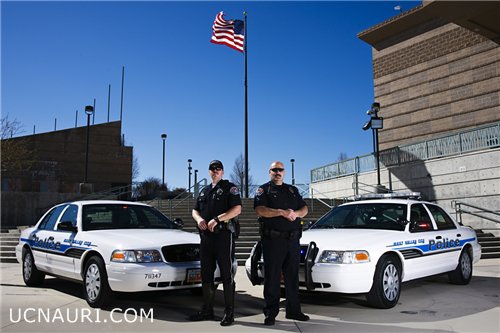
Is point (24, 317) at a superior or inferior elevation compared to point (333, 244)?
inferior

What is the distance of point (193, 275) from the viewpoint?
19.2 ft

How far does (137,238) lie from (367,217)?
3.68 metres

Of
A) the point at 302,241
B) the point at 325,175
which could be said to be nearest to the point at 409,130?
the point at 325,175

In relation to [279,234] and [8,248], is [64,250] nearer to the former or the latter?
[279,234]

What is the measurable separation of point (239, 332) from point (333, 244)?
71.4 inches

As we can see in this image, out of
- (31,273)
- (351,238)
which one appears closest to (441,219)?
(351,238)

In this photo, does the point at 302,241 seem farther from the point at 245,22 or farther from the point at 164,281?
the point at 245,22

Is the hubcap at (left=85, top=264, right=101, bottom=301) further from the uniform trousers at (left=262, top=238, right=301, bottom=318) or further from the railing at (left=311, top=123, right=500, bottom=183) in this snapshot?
the railing at (left=311, top=123, right=500, bottom=183)

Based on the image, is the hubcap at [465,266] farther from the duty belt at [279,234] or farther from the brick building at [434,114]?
the brick building at [434,114]

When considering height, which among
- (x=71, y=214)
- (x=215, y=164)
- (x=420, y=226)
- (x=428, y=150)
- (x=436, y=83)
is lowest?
(x=420, y=226)

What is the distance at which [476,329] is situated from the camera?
497cm

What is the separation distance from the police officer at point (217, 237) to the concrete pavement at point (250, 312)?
26cm

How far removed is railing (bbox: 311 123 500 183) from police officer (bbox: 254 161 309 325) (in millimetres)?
13927

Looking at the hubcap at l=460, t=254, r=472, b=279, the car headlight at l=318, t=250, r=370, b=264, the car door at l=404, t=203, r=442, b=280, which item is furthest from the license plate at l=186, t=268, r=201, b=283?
the hubcap at l=460, t=254, r=472, b=279
